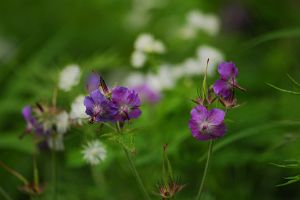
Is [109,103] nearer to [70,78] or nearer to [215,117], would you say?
[215,117]

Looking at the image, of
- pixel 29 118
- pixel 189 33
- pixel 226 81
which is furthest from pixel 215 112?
pixel 189 33

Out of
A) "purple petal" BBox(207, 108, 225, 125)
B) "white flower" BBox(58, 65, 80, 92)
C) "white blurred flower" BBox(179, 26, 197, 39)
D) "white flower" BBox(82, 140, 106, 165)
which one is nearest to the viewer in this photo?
"purple petal" BBox(207, 108, 225, 125)

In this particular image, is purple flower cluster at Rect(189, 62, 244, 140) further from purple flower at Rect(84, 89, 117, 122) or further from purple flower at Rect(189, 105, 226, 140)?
purple flower at Rect(84, 89, 117, 122)

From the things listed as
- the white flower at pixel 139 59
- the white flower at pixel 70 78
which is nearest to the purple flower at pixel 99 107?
the white flower at pixel 70 78

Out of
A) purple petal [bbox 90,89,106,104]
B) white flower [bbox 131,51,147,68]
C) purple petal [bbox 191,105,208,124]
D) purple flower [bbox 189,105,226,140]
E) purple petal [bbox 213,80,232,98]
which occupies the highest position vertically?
white flower [bbox 131,51,147,68]

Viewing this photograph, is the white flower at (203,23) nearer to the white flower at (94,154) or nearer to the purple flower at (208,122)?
the white flower at (94,154)

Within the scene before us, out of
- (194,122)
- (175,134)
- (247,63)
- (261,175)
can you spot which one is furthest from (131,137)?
(247,63)

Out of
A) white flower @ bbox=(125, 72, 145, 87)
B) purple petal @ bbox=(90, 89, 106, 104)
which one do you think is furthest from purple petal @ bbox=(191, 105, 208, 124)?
white flower @ bbox=(125, 72, 145, 87)
